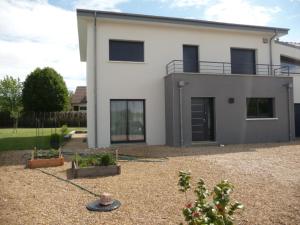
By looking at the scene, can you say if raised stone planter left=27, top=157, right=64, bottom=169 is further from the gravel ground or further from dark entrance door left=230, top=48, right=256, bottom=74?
dark entrance door left=230, top=48, right=256, bottom=74

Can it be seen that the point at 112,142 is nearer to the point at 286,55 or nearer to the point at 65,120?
the point at 286,55

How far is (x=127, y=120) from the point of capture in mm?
15008

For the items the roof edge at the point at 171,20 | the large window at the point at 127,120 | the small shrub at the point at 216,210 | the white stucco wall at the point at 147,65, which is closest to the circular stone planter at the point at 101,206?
the small shrub at the point at 216,210

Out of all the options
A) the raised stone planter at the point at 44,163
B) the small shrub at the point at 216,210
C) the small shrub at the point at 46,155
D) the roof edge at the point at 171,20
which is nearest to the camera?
the small shrub at the point at 216,210

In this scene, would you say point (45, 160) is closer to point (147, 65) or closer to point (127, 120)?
point (127, 120)

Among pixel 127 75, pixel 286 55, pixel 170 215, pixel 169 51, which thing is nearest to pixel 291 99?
pixel 286 55

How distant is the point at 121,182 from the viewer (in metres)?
7.41

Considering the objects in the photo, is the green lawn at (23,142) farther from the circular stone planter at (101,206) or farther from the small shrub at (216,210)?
the small shrub at (216,210)

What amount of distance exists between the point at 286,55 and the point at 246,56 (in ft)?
11.4

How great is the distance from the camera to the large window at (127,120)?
14828 mm

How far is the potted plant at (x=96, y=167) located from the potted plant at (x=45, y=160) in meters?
1.41

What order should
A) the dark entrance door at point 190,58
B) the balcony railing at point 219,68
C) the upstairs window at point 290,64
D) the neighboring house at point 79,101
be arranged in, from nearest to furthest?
the balcony railing at point 219,68
the dark entrance door at point 190,58
the upstairs window at point 290,64
the neighboring house at point 79,101

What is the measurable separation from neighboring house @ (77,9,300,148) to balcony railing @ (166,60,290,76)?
0.05 metres

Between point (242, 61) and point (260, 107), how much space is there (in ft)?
9.67
